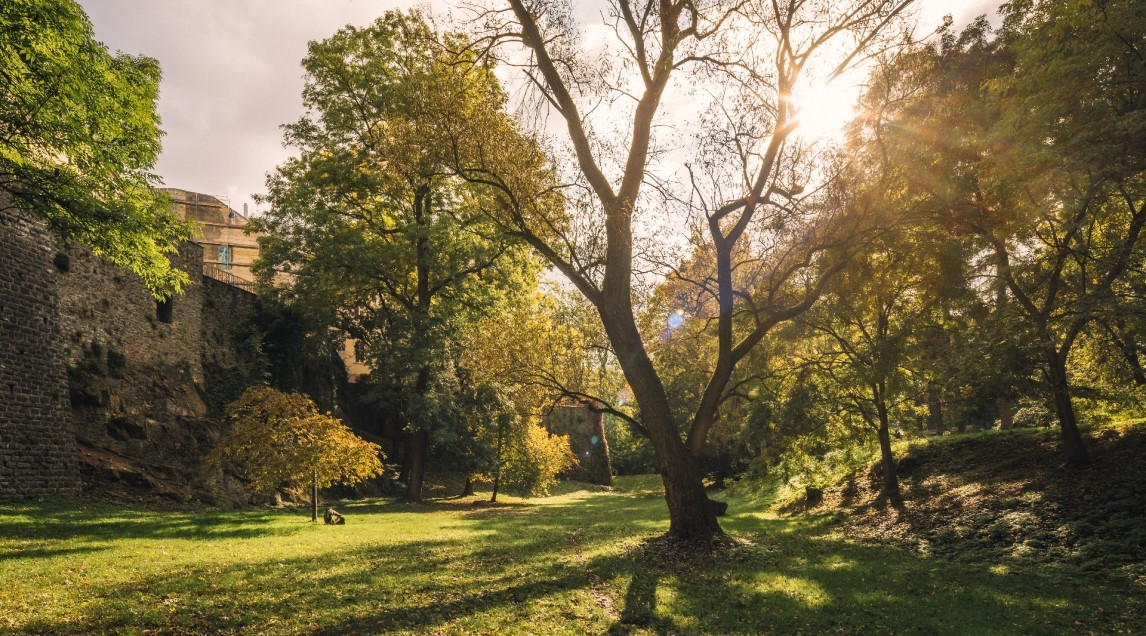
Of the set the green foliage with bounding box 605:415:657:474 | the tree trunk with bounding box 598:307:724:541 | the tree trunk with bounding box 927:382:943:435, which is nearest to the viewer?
the tree trunk with bounding box 598:307:724:541

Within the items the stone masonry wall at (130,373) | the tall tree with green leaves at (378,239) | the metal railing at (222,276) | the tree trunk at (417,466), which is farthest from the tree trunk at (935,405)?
the metal railing at (222,276)

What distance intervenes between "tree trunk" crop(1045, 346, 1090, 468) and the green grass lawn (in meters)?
5.12

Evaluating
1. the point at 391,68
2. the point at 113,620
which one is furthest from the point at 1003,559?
the point at 391,68

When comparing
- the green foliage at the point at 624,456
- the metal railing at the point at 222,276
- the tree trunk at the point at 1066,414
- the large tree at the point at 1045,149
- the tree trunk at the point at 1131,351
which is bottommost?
the green foliage at the point at 624,456

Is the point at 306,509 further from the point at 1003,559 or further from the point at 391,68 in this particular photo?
the point at 1003,559

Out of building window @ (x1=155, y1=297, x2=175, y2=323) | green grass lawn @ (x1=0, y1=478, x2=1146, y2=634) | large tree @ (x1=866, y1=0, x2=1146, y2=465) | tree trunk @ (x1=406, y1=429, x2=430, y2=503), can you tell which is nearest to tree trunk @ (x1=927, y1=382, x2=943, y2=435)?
large tree @ (x1=866, y1=0, x2=1146, y2=465)

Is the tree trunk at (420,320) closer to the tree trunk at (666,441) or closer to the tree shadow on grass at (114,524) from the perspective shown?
the tree shadow on grass at (114,524)

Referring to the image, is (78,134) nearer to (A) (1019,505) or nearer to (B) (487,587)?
(B) (487,587)

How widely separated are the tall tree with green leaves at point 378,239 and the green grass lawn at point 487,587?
35.8ft

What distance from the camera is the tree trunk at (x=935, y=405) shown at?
50.9 feet

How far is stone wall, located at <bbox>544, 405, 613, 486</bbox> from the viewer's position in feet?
138

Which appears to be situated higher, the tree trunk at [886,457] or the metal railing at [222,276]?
the metal railing at [222,276]

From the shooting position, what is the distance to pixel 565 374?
1388 centimetres

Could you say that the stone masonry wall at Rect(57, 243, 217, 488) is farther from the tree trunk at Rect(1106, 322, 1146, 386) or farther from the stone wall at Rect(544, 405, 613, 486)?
the stone wall at Rect(544, 405, 613, 486)
